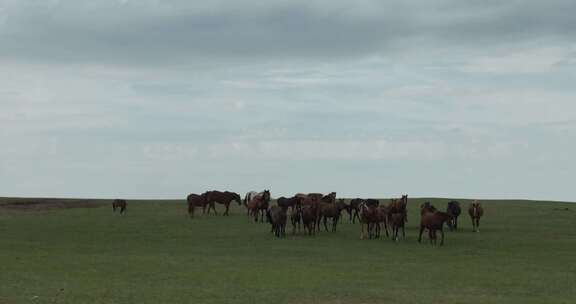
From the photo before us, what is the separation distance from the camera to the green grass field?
19266 millimetres

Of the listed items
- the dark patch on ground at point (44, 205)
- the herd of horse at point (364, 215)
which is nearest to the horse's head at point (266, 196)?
the herd of horse at point (364, 215)

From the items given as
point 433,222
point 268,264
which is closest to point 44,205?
point 433,222

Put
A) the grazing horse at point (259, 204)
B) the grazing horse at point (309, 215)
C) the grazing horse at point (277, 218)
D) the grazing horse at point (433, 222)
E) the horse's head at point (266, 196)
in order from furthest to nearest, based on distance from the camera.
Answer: the horse's head at point (266, 196)
the grazing horse at point (259, 204)
the grazing horse at point (309, 215)
the grazing horse at point (277, 218)
the grazing horse at point (433, 222)

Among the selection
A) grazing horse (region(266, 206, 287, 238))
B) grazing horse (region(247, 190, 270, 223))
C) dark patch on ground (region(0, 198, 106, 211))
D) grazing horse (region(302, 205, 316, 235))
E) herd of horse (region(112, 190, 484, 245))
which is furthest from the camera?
dark patch on ground (region(0, 198, 106, 211))

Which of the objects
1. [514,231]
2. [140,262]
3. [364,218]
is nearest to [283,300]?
[140,262]

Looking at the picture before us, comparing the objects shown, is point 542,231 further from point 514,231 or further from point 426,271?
point 426,271

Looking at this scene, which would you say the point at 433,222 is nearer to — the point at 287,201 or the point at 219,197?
the point at 287,201

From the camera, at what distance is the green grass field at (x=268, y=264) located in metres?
19.3

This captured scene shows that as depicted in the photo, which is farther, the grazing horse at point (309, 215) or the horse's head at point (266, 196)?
the horse's head at point (266, 196)

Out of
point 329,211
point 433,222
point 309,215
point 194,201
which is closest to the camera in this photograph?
point 433,222

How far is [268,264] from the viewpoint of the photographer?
2570 centimetres

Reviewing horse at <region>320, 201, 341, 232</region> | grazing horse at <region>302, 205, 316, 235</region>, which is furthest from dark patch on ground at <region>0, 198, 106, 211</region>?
grazing horse at <region>302, 205, 316, 235</region>

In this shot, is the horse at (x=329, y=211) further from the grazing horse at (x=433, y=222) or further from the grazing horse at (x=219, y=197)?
the grazing horse at (x=219, y=197)

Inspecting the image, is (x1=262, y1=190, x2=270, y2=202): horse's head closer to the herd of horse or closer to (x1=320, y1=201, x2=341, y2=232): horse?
the herd of horse
